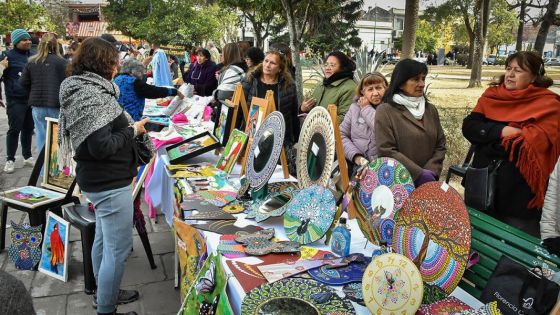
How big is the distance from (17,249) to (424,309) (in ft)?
9.97

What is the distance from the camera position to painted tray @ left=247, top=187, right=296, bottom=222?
2.31 m

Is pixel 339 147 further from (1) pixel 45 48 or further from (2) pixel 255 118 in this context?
(1) pixel 45 48

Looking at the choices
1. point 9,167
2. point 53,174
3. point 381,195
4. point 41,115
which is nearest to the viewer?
Answer: point 381,195

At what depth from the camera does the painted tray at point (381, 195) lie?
6.06ft

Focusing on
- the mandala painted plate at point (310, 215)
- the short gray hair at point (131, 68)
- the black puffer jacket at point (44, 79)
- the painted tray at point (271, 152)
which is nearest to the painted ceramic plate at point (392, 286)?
the mandala painted plate at point (310, 215)

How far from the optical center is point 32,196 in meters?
3.38

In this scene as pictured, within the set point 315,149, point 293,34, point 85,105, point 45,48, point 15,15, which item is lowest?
point 315,149

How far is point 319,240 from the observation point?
6.75 ft

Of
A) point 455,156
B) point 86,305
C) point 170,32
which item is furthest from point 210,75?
point 170,32

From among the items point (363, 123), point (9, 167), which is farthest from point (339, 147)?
point (9, 167)

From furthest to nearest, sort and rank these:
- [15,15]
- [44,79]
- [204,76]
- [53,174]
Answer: [15,15], [204,76], [44,79], [53,174]

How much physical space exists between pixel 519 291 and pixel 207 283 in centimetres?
107

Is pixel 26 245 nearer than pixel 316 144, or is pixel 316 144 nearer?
pixel 316 144

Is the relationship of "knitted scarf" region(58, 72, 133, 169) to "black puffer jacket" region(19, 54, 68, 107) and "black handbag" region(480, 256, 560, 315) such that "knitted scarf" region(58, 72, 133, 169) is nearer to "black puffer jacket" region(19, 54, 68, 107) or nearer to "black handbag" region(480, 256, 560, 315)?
"black handbag" region(480, 256, 560, 315)
